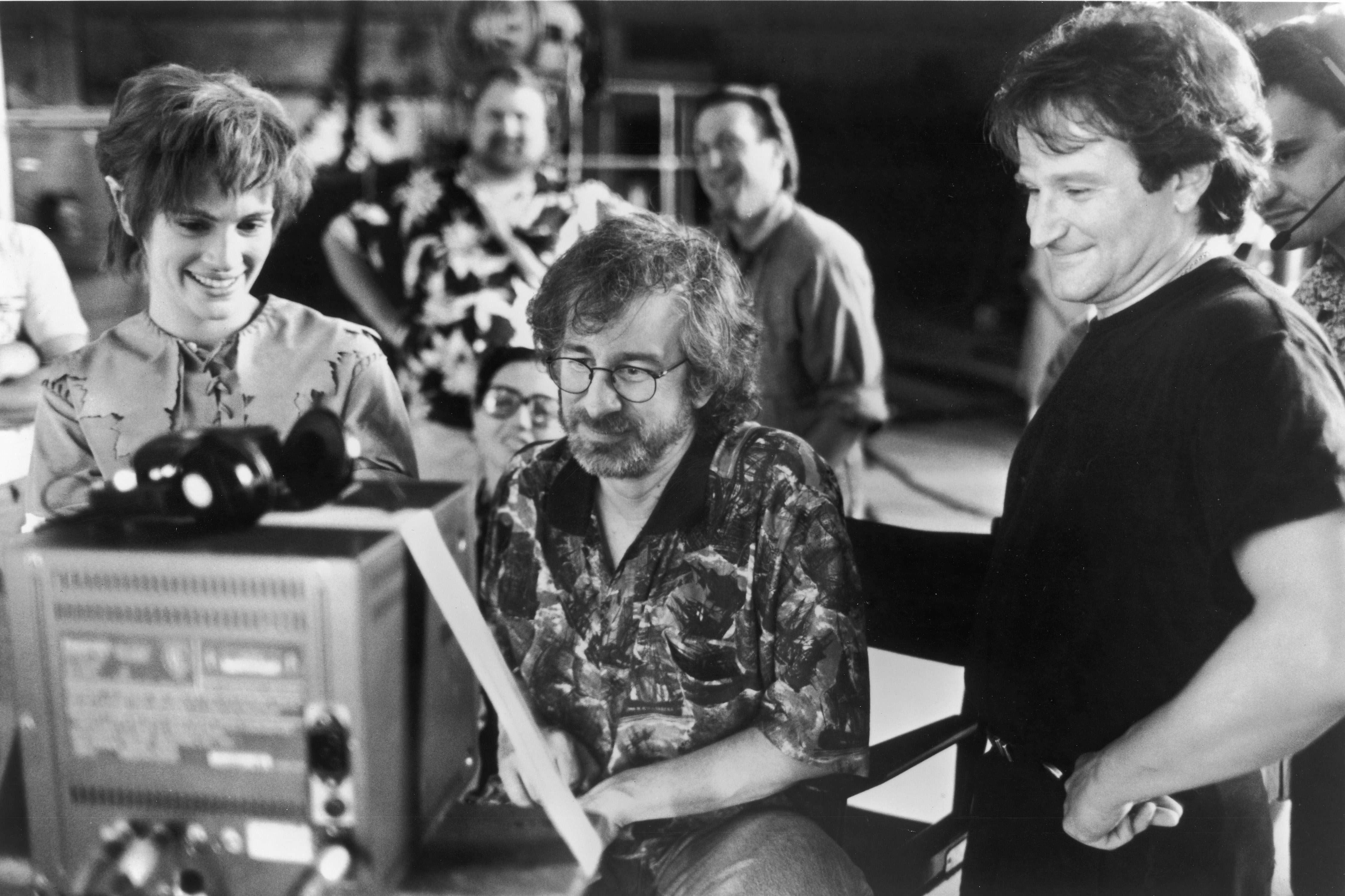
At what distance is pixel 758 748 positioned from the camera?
1.55 metres

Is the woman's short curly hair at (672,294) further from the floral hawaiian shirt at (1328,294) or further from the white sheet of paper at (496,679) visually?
the floral hawaiian shirt at (1328,294)

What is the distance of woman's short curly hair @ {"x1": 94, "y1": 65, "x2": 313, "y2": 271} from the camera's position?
5.08ft

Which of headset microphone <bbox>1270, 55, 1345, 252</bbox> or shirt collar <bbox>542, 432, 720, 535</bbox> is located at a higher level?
headset microphone <bbox>1270, 55, 1345, 252</bbox>

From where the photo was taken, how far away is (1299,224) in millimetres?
1677

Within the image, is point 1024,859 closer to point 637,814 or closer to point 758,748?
point 758,748

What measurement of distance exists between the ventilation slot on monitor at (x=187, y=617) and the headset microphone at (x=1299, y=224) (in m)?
1.51

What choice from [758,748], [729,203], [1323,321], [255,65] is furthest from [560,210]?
[1323,321]

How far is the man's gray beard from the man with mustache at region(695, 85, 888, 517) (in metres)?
0.25

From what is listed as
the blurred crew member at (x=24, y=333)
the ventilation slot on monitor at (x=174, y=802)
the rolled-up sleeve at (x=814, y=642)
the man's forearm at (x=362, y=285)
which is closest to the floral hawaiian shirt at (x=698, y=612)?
the rolled-up sleeve at (x=814, y=642)

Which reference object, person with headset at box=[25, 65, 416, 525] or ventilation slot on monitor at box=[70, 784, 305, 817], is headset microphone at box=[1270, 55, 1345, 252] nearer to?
person with headset at box=[25, 65, 416, 525]

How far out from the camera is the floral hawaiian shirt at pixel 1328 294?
1.68 metres

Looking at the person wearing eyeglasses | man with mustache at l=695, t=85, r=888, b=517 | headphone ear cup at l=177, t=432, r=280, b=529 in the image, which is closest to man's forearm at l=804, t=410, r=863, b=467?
man with mustache at l=695, t=85, r=888, b=517

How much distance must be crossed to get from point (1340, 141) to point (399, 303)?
4.90ft

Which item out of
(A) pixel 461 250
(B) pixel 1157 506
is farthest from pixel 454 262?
(B) pixel 1157 506
